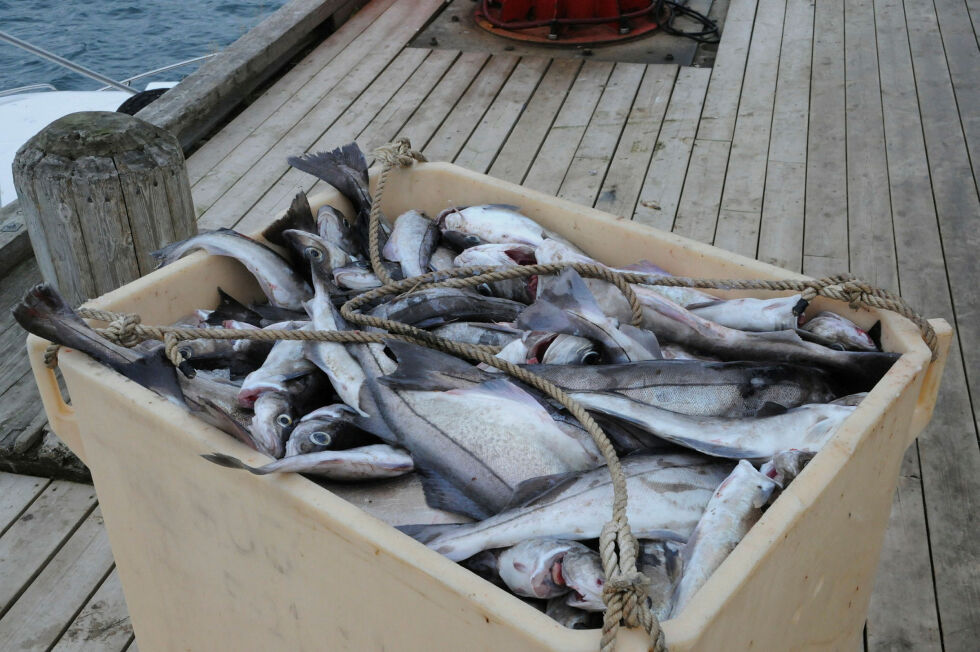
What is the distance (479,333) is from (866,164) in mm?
3162

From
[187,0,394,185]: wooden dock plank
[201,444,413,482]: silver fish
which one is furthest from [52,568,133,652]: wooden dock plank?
[187,0,394,185]: wooden dock plank

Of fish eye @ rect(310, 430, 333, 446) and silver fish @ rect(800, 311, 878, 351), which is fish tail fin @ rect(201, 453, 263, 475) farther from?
silver fish @ rect(800, 311, 878, 351)

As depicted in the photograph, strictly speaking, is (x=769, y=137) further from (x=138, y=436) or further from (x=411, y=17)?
(x=138, y=436)

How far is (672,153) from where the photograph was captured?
426cm

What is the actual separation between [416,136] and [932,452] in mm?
2852

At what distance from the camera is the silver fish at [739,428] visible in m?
1.37

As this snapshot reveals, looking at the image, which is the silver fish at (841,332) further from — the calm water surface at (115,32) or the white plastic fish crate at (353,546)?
the calm water surface at (115,32)

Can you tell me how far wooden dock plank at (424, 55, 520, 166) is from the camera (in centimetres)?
430

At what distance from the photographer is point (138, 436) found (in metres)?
1.44

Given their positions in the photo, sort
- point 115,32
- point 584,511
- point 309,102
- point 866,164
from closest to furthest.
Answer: point 584,511 < point 866,164 < point 309,102 < point 115,32

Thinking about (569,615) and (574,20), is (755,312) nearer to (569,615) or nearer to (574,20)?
(569,615)

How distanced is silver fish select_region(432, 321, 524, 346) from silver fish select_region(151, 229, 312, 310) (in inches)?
15.7

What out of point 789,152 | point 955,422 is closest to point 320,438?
point 955,422

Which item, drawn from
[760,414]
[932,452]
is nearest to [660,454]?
[760,414]
